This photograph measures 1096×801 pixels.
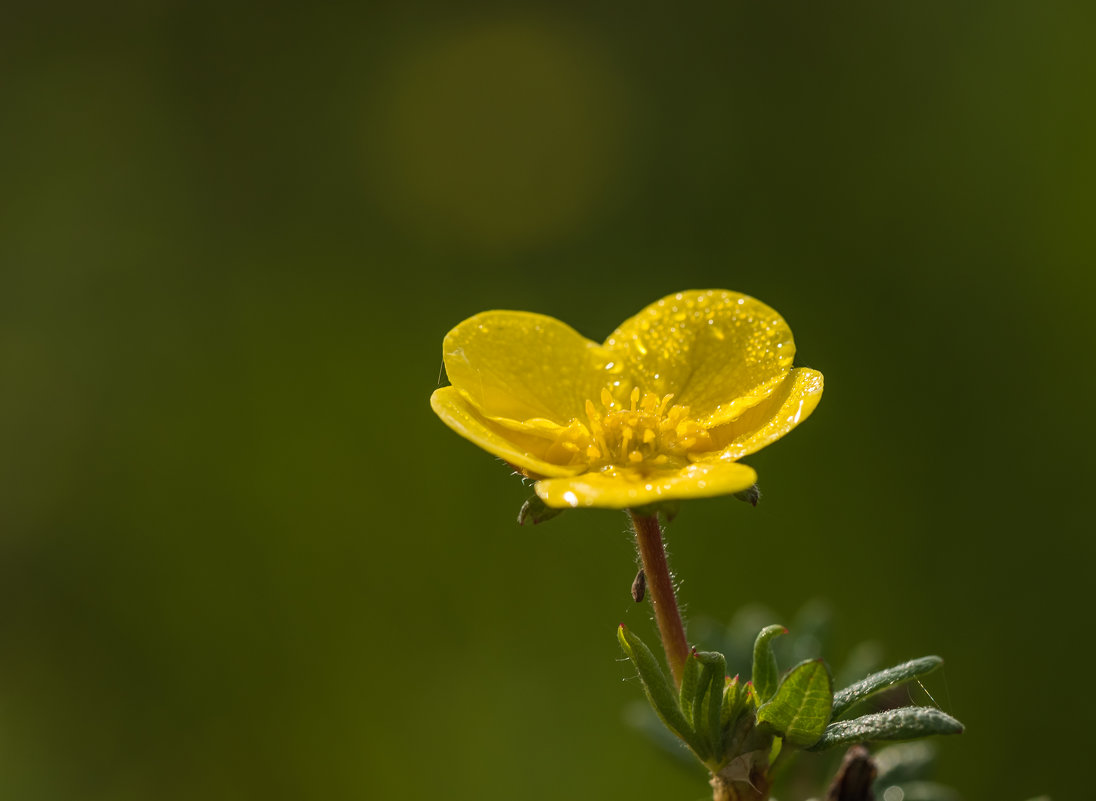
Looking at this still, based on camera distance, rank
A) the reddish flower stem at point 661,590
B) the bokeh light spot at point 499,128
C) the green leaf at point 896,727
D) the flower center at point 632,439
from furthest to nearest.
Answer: the bokeh light spot at point 499,128 → the flower center at point 632,439 → the reddish flower stem at point 661,590 → the green leaf at point 896,727

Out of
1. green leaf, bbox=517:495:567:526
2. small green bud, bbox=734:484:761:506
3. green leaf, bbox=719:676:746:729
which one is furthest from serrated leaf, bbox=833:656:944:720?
green leaf, bbox=517:495:567:526

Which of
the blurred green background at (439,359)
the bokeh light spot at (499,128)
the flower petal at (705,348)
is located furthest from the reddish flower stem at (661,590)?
the bokeh light spot at (499,128)

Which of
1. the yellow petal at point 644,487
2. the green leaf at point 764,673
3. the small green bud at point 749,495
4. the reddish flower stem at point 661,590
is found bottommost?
the green leaf at point 764,673

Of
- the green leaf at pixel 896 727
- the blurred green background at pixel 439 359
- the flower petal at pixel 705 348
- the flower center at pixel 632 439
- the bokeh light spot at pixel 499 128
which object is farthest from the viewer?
the bokeh light spot at pixel 499 128

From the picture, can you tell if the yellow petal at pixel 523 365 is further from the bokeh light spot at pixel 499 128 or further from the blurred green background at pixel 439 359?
the bokeh light spot at pixel 499 128

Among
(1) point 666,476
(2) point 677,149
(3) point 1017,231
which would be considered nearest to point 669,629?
(1) point 666,476

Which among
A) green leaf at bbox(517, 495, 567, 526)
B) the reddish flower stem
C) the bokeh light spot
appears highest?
the bokeh light spot

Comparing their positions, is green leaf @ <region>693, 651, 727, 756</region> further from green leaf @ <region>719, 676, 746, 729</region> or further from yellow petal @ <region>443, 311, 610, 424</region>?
yellow petal @ <region>443, 311, 610, 424</region>
